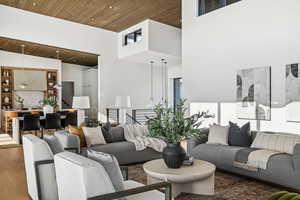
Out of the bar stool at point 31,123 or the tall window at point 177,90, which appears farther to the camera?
the tall window at point 177,90

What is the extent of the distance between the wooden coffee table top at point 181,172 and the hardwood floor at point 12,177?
166 cm

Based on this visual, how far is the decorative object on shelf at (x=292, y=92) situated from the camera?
182 inches

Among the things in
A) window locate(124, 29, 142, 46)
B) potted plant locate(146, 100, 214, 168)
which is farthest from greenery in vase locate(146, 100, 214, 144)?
window locate(124, 29, 142, 46)

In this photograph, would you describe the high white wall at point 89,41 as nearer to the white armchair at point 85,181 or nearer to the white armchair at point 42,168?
the white armchair at point 42,168

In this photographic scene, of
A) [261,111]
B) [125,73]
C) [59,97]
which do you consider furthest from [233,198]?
[59,97]

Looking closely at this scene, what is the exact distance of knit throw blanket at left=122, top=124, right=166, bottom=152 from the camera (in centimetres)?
489

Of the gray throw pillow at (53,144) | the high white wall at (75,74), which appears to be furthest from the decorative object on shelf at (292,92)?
the high white wall at (75,74)

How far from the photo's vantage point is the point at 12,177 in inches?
162

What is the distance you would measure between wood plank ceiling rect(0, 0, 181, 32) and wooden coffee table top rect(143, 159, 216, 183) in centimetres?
509

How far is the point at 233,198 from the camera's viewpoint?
3.15 m

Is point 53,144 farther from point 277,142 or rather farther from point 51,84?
point 51,84

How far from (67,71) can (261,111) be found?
31.3ft

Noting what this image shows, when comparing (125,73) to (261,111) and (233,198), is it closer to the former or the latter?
(261,111)

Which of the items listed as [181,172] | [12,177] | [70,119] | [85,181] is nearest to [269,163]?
[181,172]
